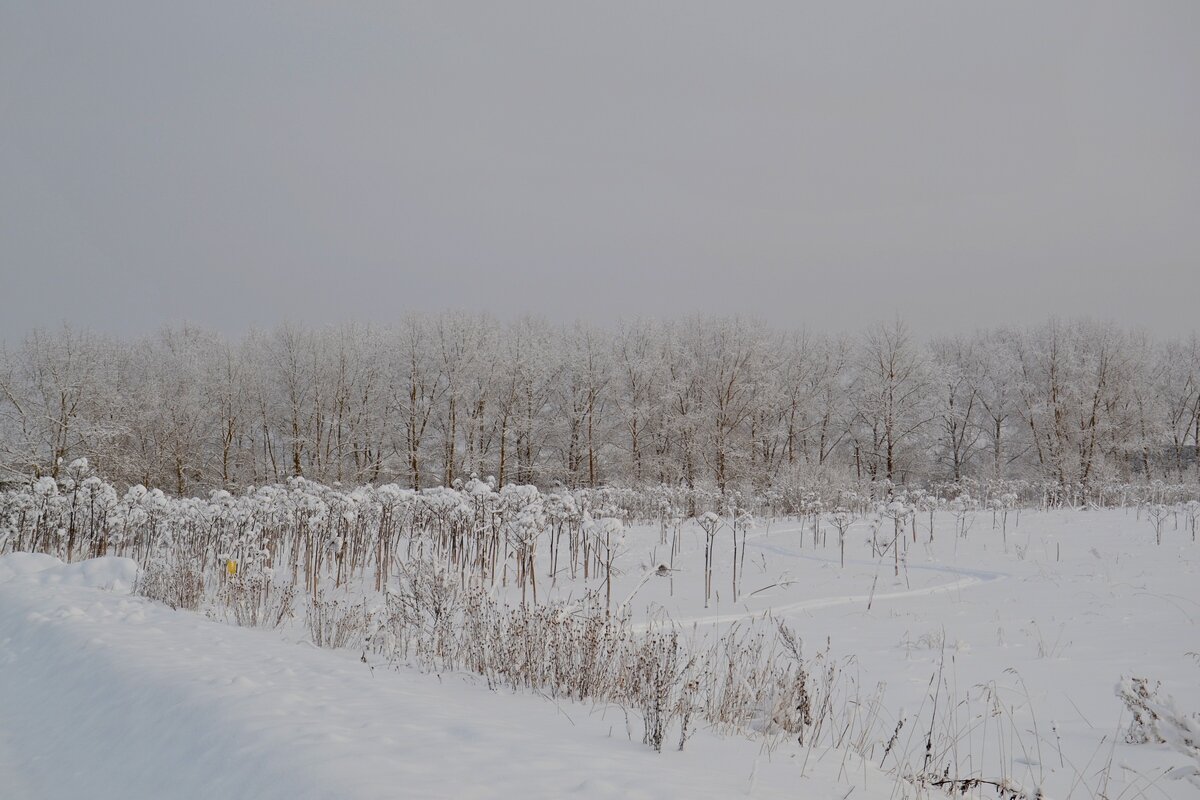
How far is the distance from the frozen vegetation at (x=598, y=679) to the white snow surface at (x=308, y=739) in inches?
1.0

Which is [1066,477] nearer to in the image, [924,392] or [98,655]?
[924,392]

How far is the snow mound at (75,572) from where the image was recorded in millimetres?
11312

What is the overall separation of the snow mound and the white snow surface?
453cm

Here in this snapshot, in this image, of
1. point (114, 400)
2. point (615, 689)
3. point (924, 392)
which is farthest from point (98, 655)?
point (924, 392)

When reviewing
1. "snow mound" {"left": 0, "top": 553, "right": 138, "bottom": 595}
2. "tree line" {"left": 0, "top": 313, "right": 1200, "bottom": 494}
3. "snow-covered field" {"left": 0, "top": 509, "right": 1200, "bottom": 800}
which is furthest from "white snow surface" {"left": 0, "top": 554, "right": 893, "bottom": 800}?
"tree line" {"left": 0, "top": 313, "right": 1200, "bottom": 494}

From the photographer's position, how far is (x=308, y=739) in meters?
3.96

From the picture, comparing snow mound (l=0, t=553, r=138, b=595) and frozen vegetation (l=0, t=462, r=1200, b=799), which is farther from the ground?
frozen vegetation (l=0, t=462, r=1200, b=799)

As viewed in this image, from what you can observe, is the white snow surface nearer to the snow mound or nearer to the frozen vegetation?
the frozen vegetation

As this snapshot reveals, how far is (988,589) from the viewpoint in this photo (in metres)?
10.4

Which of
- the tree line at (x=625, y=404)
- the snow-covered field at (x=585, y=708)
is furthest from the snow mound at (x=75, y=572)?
the tree line at (x=625, y=404)

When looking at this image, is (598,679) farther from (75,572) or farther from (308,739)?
(75,572)

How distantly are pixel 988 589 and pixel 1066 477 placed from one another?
94.5 ft

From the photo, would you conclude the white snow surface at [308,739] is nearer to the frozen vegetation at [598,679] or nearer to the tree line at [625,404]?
the frozen vegetation at [598,679]

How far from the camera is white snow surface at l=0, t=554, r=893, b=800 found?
3.40m
